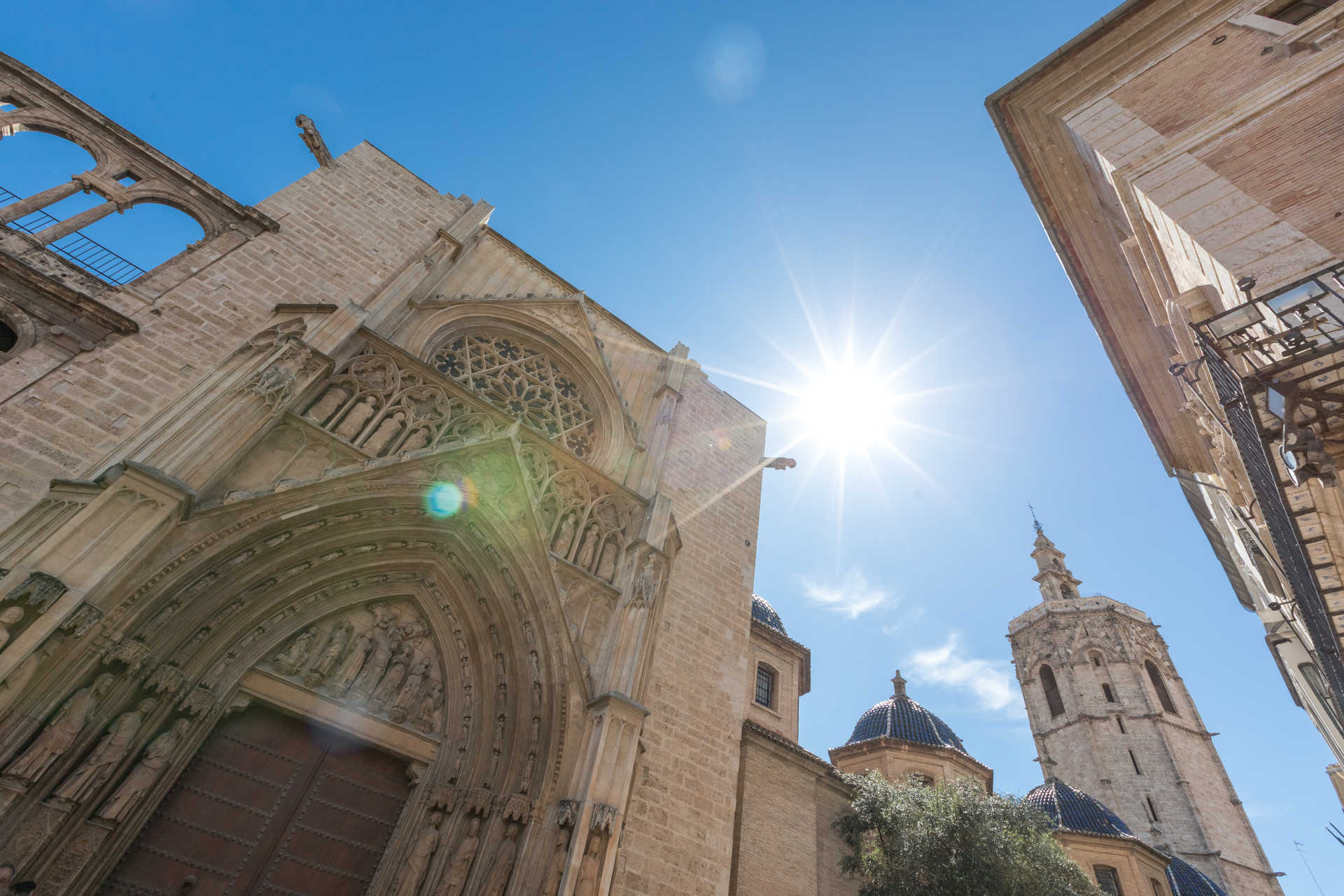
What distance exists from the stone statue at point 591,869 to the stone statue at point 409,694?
7.97 feet

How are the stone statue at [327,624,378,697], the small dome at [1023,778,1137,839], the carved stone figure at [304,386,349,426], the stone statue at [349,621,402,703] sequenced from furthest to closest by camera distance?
1. the small dome at [1023,778,1137,839]
2. the carved stone figure at [304,386,349,426]
3. the stone statue at [349,621,402,703]
4. the stone statue at [327,624,378,697]

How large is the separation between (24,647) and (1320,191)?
39.9 ft

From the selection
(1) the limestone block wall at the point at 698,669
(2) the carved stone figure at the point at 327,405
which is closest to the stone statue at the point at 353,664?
(2) the carved stone figure at the point at 327,405

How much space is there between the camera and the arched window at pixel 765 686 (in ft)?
54.7

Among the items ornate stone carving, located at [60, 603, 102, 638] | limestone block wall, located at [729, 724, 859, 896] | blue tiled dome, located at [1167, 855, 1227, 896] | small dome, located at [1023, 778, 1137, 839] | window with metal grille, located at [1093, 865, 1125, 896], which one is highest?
small dome, located at [1023, 778, 1137, 839]

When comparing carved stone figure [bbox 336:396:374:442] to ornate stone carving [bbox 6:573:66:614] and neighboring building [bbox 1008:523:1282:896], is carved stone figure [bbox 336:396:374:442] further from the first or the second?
neighboring building [bbox 1008:523:1282:896]

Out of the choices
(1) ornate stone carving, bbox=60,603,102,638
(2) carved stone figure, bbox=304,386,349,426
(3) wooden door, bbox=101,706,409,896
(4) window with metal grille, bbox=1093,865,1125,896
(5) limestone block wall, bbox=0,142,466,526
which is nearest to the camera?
(1) ornate stone carving, bbox=60,603,102,638

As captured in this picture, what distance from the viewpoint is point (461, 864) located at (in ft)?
21.4

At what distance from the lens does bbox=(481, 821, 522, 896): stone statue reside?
641 centimetres

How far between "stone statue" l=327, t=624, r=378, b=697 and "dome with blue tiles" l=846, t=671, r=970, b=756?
16.2 meters

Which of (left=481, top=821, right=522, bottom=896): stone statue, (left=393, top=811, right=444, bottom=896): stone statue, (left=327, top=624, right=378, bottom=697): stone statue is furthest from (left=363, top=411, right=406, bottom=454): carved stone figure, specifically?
(left=481, top=821, right=522, bottom=896): stone statue

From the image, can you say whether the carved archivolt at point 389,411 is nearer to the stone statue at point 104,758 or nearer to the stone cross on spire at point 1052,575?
the stone statue at point 104,758

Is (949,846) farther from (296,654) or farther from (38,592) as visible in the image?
(38,592)

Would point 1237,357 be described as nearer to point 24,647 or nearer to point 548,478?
point 548,478
